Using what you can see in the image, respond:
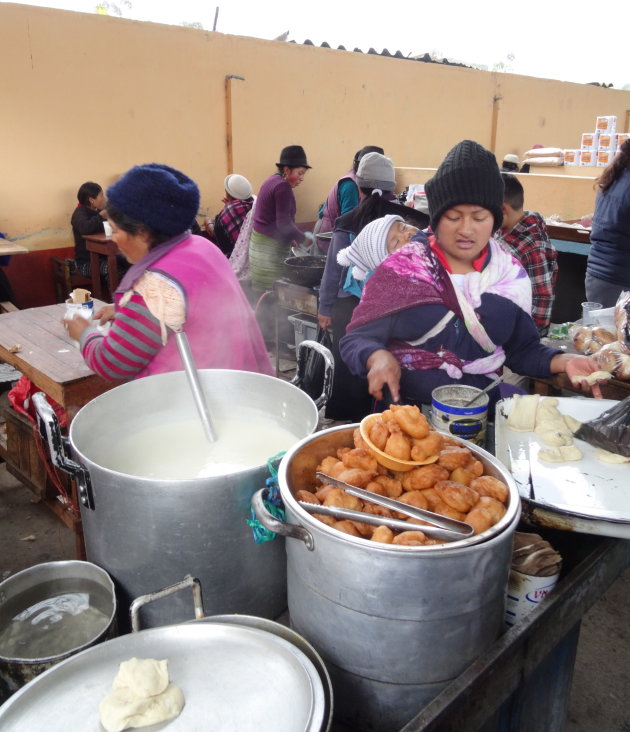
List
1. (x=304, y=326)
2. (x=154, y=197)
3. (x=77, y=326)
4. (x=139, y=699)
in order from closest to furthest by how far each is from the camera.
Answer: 1. (x=139, y=699)
2. (x=154, y=197)
3. (x=77, y=326)
4. (x=304, y=326)

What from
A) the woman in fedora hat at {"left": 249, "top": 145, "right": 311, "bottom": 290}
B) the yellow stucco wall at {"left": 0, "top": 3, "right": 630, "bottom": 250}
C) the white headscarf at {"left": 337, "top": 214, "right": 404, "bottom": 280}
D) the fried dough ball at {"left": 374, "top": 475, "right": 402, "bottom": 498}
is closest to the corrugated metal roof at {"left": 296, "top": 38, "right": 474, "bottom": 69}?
the yellow stucco wall at {"left": 0, "top": 3, "right": 630, "bottom": 250}

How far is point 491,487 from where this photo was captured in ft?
3.50

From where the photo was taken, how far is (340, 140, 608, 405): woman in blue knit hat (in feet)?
5.92

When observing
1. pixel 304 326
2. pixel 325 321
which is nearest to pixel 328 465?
pixel 325 321

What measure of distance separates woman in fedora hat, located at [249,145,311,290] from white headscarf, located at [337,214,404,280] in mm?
2505

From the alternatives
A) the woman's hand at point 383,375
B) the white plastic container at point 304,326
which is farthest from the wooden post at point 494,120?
the woman's hand at point 383,375

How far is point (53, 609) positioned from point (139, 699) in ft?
3.24

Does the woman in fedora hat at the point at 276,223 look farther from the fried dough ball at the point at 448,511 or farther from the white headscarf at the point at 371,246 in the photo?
the fried dough ball at the point at 448,511

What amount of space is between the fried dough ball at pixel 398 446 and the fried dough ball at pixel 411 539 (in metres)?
0.20

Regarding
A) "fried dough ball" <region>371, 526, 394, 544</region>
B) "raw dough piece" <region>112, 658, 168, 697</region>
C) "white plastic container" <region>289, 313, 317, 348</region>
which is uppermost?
"fried dough ball" <region>371, 526, 394, 544</region>

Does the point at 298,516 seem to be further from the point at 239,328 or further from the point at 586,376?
the point at 239,328

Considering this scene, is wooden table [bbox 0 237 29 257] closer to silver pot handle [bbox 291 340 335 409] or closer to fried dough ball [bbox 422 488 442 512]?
silver pot handle [bbox 291 340 335 409]

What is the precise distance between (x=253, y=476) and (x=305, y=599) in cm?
26

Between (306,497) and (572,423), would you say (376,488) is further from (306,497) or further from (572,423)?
(572,423)
